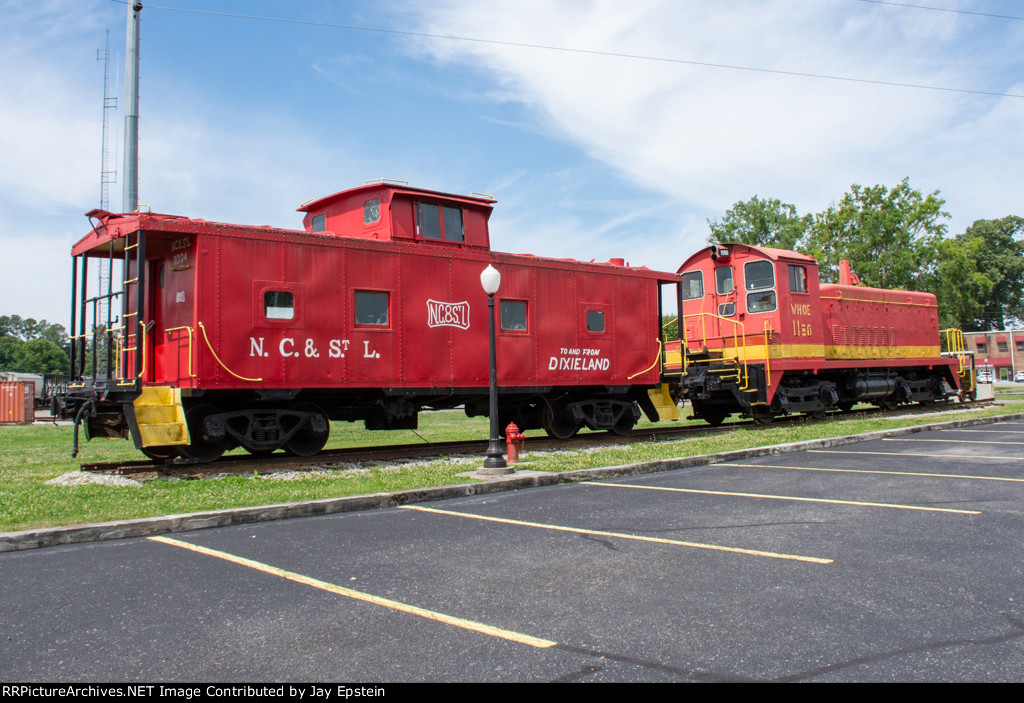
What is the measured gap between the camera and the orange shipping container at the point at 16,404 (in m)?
29.9

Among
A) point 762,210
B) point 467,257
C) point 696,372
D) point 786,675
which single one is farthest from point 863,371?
point 762,210

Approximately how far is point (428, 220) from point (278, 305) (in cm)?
318

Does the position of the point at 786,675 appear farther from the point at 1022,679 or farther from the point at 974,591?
the point at 974,591

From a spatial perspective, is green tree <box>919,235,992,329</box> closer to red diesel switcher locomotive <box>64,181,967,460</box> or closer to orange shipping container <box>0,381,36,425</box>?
red diesel switcher locomotive <box>64,181,967,460</box>

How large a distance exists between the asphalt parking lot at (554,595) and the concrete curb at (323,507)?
0.65 ft

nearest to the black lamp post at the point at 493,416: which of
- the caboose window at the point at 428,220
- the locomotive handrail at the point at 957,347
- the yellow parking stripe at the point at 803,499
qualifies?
the yellow parking stripe at the point at 803,499

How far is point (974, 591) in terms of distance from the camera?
4.30 metres

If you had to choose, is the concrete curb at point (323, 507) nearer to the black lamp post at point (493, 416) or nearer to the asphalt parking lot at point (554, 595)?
the asphalt parking lot at point (554, 595)

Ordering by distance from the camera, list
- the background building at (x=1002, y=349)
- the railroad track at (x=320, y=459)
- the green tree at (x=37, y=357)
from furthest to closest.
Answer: the green tree at (x=37, y=357) → the background building at (x=1002, y=349) → the railroad track at (x=320, y=459)

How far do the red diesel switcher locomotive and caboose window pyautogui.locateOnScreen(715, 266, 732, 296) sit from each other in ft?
0.65

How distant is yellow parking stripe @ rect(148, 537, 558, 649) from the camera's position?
3.69 metres

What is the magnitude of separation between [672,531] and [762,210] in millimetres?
44580

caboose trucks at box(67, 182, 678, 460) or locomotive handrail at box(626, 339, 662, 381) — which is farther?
locomotive handrail at box(626, 339, 662, 381)

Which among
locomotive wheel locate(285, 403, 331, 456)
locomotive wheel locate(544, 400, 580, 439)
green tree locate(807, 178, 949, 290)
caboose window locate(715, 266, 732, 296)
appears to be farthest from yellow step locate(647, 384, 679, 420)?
green tree locate(807, 178, 949, 290)
